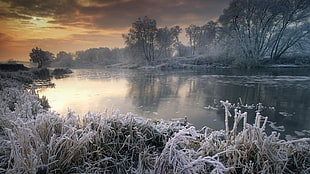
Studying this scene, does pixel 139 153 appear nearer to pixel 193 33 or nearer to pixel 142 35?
pixel 142 35

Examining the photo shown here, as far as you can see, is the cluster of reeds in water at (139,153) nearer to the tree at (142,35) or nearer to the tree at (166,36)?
the tree at (142,35)

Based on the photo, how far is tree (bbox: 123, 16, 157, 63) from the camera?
39938 millimetres

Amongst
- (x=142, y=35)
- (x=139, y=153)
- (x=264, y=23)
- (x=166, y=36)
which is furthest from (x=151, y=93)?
(x=166, y=36)

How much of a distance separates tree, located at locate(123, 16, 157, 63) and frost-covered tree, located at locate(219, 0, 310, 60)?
680 inches

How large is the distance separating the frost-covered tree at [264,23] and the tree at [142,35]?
17.3 metres

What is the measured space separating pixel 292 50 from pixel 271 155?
134 ft

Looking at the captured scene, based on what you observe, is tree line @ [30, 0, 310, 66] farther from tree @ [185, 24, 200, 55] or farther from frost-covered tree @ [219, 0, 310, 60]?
tree @ [185, 24, 200, 55]

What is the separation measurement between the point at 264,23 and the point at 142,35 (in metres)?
26.1

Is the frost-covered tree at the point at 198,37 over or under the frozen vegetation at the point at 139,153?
over

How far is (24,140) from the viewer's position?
5.86ft

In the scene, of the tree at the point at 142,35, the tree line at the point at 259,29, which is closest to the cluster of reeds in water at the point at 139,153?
the tree line at the point at 259,29

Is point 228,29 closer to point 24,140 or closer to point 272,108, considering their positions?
point 272,108

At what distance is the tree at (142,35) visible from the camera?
39938 mm

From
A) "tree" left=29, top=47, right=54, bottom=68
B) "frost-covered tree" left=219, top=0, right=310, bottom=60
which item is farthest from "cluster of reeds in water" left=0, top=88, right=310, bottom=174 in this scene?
"tree" left=29, top=47, right=54, bottom=68
